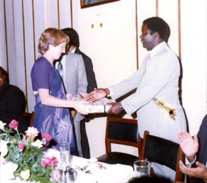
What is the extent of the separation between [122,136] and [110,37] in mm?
1272

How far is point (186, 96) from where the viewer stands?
302 cm

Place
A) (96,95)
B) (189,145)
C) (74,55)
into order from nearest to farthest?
1. (189,145)
2. (96,95)
3. (74,55)

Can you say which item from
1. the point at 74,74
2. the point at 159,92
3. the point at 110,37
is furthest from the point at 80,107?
the point at 110,37

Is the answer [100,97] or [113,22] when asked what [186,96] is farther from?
[113,22]

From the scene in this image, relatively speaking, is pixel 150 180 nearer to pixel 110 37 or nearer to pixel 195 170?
pixel 195 170

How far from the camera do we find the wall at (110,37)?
9.58 feet

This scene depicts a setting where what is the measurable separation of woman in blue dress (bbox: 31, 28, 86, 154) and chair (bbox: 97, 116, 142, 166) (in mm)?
476

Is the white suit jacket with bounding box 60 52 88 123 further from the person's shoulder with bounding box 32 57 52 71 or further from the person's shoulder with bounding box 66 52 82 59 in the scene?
the person's shoulder with bounding box 32 57 52 71

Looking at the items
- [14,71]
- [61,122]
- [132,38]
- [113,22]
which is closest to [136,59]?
[132,38]

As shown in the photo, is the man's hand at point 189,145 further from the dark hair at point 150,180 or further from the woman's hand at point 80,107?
the dark hair at point 150,180

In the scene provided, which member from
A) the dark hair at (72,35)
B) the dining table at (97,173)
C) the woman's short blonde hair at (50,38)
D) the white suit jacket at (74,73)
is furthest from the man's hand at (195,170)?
the dark hair at (72,35)

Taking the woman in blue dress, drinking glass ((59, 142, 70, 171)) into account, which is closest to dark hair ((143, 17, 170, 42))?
the woman in blue dress

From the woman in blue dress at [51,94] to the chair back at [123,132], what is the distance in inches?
19.1

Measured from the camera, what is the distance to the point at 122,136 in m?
2.96
